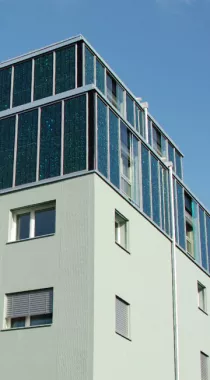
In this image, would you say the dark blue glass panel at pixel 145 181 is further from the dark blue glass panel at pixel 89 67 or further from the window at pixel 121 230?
the dark blue glass panel at pixel 89 67

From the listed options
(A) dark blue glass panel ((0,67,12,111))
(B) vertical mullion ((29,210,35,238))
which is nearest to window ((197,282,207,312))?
(B) vertical mullion ((29,210,35,238))

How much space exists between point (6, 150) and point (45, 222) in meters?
3.62

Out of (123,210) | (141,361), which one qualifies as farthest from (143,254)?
(141,361)

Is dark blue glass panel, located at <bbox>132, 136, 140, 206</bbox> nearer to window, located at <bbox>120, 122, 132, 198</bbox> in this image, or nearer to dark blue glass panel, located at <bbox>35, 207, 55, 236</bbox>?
window, located at <bbox>120, 122, 132, 198</bbox>

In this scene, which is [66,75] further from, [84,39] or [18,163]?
[18,163]

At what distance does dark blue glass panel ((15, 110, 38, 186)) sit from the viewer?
26.9 meters

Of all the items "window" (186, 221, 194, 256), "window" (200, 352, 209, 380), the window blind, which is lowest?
"window" (200, 352, 209, 380)

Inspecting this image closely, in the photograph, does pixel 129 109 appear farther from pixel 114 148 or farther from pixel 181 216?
pixel 181 216

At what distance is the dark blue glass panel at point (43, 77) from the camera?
28734mm

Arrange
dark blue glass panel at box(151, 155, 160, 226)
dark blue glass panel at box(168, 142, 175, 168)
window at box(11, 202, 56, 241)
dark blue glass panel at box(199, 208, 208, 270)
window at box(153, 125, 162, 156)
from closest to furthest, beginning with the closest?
window at box(11, 202, 56, 241) < dark blue glass panel at box(151, 155, 160, 226) < window at box(153, 125, 162, 156) < dark blue glass panel at box(199, 208, 208, 270) < dark blue glass panel at box(168, 142, 175, 168)

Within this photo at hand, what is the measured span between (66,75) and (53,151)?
3.48m

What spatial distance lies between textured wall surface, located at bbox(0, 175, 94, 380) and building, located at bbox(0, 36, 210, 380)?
37mm

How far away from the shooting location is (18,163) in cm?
2734

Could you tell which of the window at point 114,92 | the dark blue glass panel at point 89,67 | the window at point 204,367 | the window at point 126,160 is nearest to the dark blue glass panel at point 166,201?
the window at point 126,160
